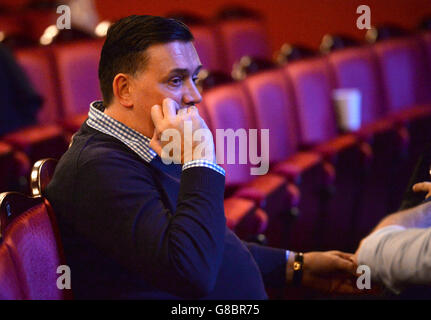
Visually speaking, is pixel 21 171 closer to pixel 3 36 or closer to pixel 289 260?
pixel 3 36

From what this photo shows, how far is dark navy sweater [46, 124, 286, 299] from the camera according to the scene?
1.54 ft

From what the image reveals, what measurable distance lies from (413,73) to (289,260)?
1.47 meters

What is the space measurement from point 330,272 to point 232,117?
0.59m

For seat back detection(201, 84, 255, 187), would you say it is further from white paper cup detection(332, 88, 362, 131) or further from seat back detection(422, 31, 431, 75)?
seat back detection(422, 31, 431, 75)

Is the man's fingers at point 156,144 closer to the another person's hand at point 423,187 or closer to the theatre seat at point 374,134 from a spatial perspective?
the another person's hand at point 423,187

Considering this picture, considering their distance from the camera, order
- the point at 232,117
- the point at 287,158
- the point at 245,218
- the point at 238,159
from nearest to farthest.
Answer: the point at 245,218 → the point at 238,159 → the point at 232,117 → the point at 287,158

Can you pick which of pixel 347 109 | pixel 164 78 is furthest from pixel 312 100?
pixel 164 78

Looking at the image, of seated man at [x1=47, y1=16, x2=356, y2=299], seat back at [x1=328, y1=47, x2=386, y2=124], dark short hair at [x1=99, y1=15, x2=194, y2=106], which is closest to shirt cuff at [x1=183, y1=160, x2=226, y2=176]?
seated man at [x1=47, y1=16, x2=356, y2=299]

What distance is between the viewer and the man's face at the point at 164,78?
532 mm

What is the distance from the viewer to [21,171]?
1143 mm

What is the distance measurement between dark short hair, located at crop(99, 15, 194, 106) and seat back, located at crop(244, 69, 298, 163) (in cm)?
75

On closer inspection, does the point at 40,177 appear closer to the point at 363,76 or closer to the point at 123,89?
the point at 123,89

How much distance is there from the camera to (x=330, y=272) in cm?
63

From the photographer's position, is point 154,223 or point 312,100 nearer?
point 154,223
